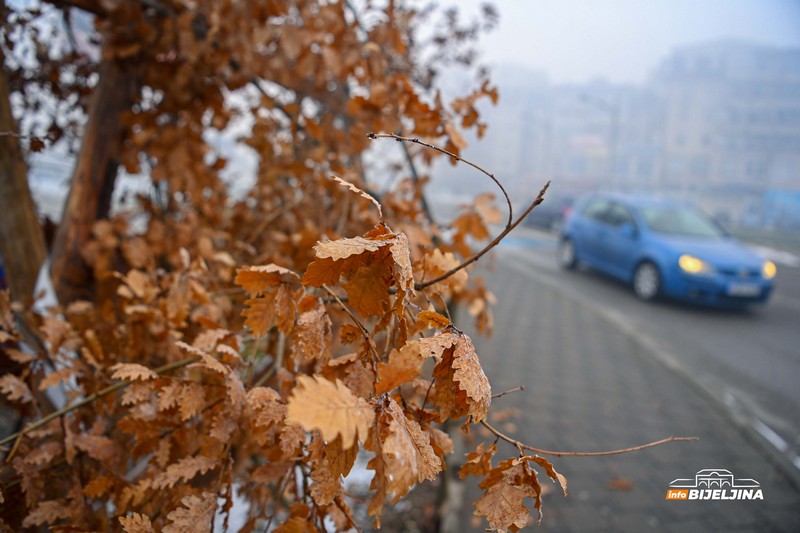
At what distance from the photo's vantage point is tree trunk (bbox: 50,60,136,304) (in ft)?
6.69

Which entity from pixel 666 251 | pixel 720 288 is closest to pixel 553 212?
pixel 666 251

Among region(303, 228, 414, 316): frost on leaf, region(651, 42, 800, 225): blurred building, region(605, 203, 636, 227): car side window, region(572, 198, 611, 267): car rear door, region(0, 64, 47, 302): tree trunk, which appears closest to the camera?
region(303, 228, 414, 316): frost on leaf

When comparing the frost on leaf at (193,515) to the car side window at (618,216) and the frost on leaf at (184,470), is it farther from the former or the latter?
the car side window at (618,216)

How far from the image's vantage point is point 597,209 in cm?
898

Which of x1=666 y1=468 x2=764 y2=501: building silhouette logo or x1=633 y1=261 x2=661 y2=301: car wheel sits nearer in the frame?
x1=666 y1=468 x2=764 y2=501: building silhouette logo

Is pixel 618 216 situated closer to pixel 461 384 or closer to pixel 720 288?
pixel 720 288

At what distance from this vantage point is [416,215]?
1792mm

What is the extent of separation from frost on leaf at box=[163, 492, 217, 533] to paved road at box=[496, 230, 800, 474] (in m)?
3.78

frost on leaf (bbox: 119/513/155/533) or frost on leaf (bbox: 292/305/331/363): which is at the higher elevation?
frost on leaf (bbox: 292/305/331/363)

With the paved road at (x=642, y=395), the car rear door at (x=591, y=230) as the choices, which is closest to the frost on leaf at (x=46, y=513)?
the paved road at (x=642, y=395)

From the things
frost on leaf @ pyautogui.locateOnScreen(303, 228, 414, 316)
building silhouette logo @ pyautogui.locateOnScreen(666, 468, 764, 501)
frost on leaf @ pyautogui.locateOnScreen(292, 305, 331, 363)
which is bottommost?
building silhouette logo @ pyautogui.locateOnScreen(666, 468, 764, 501)

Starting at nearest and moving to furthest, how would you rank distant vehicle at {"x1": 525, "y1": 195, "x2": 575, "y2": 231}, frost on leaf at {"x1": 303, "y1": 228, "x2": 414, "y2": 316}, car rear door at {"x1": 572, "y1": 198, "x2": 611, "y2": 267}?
frost on leaf at {"x1": 303, "y1": 228, "x2": 414, "y2": 316}, car rear door at {"x1": 572, "y1": 198, "x2": 611, "y2": 267}, distant vehicle at {"x1": 525, "y1": 195, "x2": 575, "y2": 231}

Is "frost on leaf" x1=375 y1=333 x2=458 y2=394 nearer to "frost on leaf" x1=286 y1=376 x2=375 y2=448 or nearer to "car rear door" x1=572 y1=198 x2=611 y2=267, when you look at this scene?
"frost on leaf" x1=286 y1=376 x2=375 y2=448

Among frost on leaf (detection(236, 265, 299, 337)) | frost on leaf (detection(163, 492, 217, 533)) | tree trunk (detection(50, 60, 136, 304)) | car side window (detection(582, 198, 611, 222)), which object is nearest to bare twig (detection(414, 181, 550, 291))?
frost on leaf (detection(236, 265, 299, 337))
